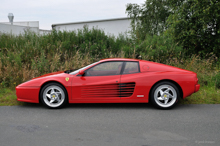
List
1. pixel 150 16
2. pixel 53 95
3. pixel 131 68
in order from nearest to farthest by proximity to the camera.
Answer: pixel 53 95 → pixel 131 68 → pixel 150 16

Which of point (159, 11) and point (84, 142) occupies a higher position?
point (159, 11)

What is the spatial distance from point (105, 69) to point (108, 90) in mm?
718

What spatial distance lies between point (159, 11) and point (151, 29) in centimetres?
186

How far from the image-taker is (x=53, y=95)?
548cm

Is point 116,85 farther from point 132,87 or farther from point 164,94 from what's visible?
point 164,94

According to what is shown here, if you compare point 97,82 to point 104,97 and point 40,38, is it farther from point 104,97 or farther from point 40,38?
point 40,38

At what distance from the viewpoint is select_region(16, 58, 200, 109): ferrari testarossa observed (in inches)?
212

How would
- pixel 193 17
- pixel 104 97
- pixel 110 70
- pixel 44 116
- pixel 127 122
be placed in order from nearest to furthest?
pixel 127 122 < pixel 44 116 < pixel 104 97 < pixel 110 70 < pixel 193 17

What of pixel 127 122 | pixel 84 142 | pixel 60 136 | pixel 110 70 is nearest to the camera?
pixel 84 142

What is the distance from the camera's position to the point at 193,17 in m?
11.2

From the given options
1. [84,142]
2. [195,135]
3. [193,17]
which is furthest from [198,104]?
[193,17]

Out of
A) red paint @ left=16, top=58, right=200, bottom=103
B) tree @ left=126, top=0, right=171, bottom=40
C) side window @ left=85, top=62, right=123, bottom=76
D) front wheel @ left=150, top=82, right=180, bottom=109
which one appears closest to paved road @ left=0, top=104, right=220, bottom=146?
front wheel @ left=150, top=82, right=180, bottom=109

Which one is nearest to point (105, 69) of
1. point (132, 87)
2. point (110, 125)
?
point (132, 87)

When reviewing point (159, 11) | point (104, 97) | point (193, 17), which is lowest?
point (104, 97)
